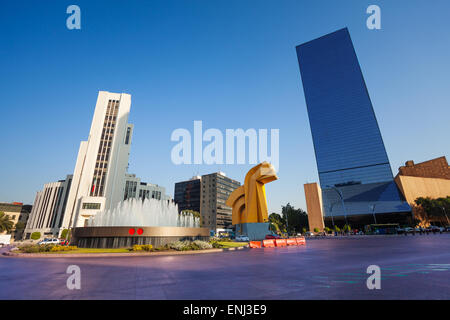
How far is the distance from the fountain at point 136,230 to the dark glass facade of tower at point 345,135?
2379 inches

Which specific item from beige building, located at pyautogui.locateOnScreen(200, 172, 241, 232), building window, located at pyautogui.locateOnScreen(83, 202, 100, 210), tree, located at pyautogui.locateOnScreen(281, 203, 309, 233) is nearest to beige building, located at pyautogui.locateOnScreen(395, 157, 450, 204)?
tree, located at pyautogui.locateOnScreen(281, 203, 309, 233)

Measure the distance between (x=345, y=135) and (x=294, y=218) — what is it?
4632cm

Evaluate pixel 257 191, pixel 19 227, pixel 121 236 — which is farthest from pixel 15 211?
pixel 257 191

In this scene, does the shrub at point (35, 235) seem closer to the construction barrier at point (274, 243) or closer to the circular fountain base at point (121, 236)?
the circular fountain base at point (121, 236)

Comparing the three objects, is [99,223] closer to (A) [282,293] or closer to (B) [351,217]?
(A) [282,293]

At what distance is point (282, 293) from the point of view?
16.1 feet

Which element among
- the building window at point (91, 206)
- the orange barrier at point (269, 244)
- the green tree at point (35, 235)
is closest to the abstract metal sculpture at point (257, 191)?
the orange barrier at point (269, 244)

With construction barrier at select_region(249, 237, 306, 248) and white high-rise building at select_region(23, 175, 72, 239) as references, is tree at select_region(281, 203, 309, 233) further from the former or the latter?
white high-rise building at select_region(23, 175, 72, 239)

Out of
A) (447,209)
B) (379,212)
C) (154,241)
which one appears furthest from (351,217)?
(154,241)

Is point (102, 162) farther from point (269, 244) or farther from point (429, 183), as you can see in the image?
point (429, 183)

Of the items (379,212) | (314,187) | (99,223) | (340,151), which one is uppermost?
(340,151)
